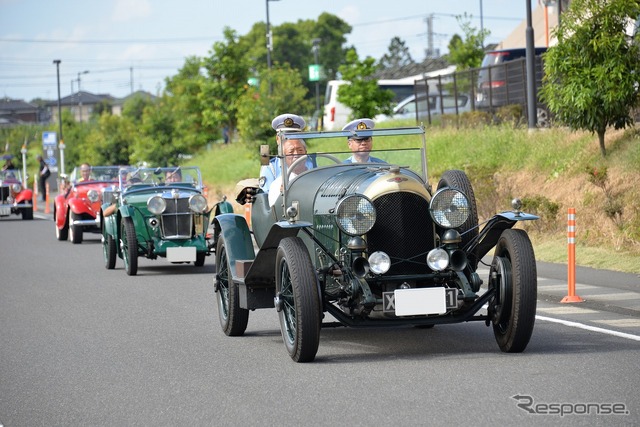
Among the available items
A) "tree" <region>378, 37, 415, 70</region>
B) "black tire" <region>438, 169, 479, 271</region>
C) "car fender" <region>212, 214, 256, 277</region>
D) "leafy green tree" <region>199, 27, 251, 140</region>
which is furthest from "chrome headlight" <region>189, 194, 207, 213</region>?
"tree" <region>378, 37, 415, 70</region>

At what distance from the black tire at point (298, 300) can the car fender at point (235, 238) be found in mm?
1136

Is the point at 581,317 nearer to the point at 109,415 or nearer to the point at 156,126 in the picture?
the point at 109,415

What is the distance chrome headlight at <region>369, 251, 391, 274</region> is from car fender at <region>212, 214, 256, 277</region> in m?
1.84

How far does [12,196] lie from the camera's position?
37750 millimetres

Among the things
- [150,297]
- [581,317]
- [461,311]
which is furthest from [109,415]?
[150,297]

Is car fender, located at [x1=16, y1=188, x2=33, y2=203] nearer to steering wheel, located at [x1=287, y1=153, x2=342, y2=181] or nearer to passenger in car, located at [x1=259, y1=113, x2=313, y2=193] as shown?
passenger in car, located at [x1=259, y1=113, x2=313, y2=193]

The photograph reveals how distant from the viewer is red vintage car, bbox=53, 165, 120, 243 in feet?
80.5

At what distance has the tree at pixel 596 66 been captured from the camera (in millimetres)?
19516

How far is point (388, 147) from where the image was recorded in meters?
10.5

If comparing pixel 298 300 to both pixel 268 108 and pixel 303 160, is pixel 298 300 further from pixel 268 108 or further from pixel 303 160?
pixel 268 108

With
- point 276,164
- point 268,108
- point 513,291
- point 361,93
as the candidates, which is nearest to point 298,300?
point 513,291

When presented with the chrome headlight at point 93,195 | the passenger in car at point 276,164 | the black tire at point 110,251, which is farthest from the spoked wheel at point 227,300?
the chrome headlight at point 93,195

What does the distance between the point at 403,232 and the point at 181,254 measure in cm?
844

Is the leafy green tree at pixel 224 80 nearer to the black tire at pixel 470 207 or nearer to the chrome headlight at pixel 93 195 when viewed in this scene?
the chrome headlight at pixel 93 195
